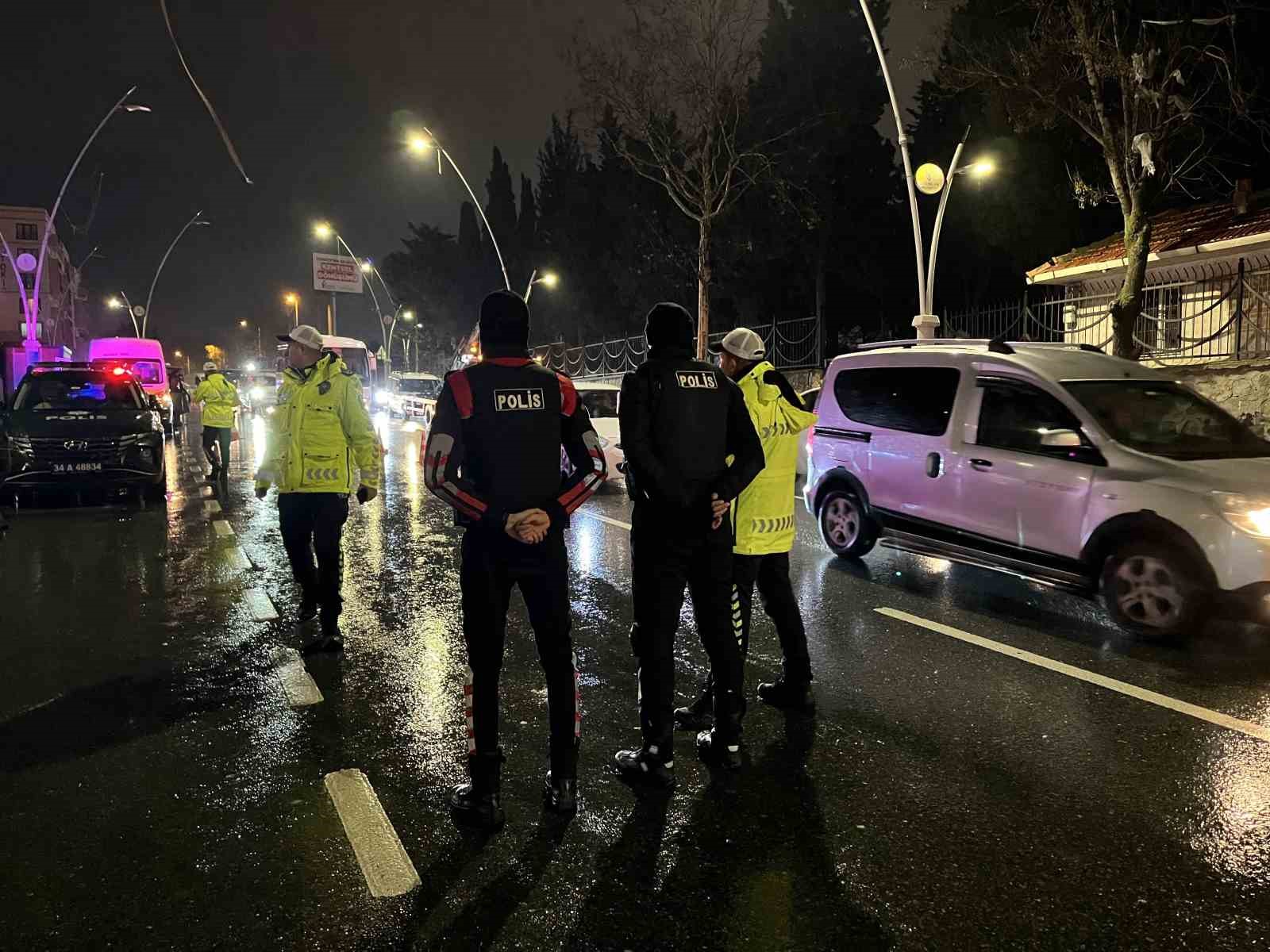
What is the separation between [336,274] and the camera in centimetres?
7138

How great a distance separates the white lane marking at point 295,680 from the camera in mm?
4867

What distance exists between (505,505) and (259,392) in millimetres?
42037

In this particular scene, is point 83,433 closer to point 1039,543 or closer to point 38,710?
point 38,710

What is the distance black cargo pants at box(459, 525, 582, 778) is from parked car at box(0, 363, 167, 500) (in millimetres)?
10270

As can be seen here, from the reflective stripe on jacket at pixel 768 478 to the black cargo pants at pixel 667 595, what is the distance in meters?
0.49

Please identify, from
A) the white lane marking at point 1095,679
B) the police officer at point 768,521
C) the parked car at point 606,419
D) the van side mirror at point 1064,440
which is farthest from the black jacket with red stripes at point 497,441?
the parked car at point 606,419

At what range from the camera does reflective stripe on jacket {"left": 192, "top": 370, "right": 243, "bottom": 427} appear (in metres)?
13.7

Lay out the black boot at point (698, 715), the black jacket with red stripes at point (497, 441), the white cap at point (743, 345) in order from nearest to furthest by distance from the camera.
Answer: the black jacket with red stripes at point (497, 441) < the white cap at point (743, 345) < the black boot at point (698, 715)

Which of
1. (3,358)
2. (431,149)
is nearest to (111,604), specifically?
(431,149)

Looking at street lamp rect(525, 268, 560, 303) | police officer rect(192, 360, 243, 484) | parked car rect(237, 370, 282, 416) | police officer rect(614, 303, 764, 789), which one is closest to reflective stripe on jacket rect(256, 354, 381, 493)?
police officer rect(614, 303, 764, 789)

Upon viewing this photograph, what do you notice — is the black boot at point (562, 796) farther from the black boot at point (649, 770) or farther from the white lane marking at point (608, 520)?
the white lane marking at point (608, 520)

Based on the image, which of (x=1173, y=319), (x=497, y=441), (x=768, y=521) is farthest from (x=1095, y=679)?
(x=1173, y=319)

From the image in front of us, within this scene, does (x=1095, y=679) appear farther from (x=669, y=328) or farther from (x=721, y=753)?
(x=669, y=328)

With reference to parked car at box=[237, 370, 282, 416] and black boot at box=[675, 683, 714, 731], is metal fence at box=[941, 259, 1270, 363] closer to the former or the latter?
black boot at box=[675, 683, 714, 731]
